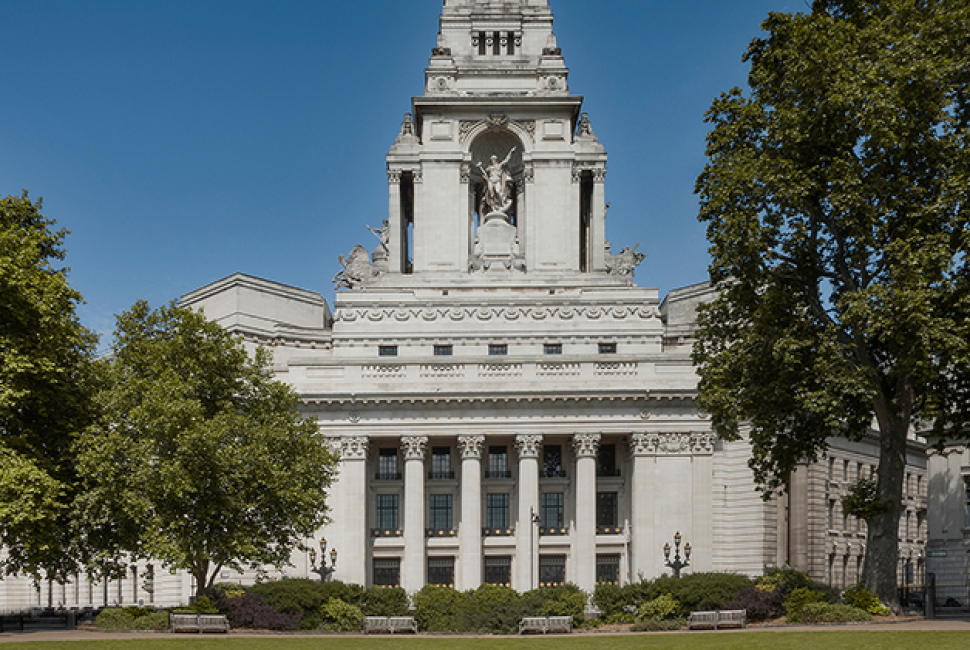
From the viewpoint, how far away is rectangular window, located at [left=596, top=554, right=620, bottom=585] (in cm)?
6731

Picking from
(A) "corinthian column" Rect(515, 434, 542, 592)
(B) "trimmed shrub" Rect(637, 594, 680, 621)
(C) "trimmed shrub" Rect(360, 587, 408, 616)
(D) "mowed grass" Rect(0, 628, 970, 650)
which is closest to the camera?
(D) "mowed grass" Rect(0, 628, 970, 650)

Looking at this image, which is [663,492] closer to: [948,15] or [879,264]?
[879,264]

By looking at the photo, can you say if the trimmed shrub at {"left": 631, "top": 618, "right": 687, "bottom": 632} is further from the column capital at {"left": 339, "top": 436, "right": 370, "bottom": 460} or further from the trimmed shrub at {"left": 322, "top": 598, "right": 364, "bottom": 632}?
the column capital at {"left": 339, "top": 436, "right": 370, "bottom": 460}

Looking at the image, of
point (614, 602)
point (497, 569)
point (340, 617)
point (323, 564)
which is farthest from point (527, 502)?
point (340, 617)

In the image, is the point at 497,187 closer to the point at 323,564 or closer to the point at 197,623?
the point at 323,564

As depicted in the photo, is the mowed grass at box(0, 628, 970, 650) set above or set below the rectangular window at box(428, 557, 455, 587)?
above

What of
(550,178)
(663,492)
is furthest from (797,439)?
(550,178)

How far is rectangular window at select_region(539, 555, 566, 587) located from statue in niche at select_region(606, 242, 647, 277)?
75.1ft

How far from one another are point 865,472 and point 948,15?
156 feet

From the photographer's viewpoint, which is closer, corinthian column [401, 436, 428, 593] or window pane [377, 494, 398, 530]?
corinthian column [401, 436, 428, 593]

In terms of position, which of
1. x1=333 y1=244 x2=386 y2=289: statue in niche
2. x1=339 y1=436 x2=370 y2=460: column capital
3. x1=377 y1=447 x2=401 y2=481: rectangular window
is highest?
x1=333 y1=244 x2=386 y2=289: statue in niche

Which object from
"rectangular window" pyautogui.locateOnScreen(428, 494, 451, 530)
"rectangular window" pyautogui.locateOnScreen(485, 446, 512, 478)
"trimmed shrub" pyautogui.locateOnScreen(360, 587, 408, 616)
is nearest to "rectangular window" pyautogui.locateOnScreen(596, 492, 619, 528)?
"rectangular window" pyautogui.locateOnScreen(485, 446, 512, 478)

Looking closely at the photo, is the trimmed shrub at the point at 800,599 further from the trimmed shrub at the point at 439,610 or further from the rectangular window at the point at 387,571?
the rectangular window at the point at 387,571

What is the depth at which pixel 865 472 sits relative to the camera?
79438mm
